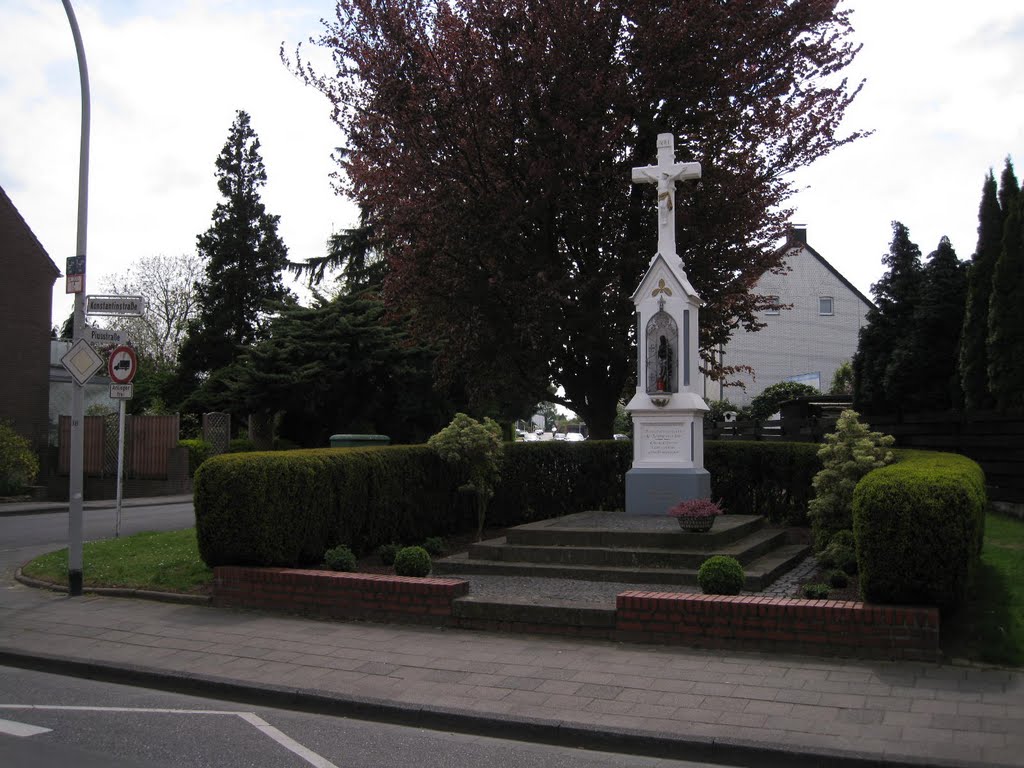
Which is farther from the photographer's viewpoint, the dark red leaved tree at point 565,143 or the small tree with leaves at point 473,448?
the dark red leaved tree at point 565,143

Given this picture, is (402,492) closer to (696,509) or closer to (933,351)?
(696,509)

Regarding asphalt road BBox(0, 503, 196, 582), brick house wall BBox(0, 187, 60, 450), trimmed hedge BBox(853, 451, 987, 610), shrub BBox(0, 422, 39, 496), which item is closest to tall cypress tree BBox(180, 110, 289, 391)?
brick house wall BBox(0, 187, 60, 450)

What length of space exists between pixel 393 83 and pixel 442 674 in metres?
13.1

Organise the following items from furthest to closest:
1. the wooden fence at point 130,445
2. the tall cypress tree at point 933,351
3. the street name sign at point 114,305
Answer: the wooden fence at point 130,445 → the tall cypress tree at point 933,351 → the street name sign at point 114,305

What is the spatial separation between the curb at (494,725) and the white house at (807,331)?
40.1 m

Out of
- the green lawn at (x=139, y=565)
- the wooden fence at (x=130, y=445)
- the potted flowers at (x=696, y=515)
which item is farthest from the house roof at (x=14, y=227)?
the potted flowers at (x=696, y=515)

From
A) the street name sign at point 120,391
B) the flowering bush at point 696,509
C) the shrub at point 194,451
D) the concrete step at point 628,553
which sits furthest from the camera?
the shrub at point 194,451

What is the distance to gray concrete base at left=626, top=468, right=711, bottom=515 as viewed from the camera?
47.6 ft

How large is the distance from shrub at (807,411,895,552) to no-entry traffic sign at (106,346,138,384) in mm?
11217

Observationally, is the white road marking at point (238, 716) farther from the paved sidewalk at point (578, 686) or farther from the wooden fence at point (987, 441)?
the wooden fence at point (987, 441)

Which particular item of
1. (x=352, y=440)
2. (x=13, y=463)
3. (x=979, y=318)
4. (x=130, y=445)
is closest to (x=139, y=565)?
(x=352, y=440)

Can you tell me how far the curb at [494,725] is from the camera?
5.50m

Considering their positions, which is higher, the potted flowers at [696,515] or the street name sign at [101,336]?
the street name sign at [101,336]

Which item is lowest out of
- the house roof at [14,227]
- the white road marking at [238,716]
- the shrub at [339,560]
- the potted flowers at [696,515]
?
the white road marking at [238,716]
